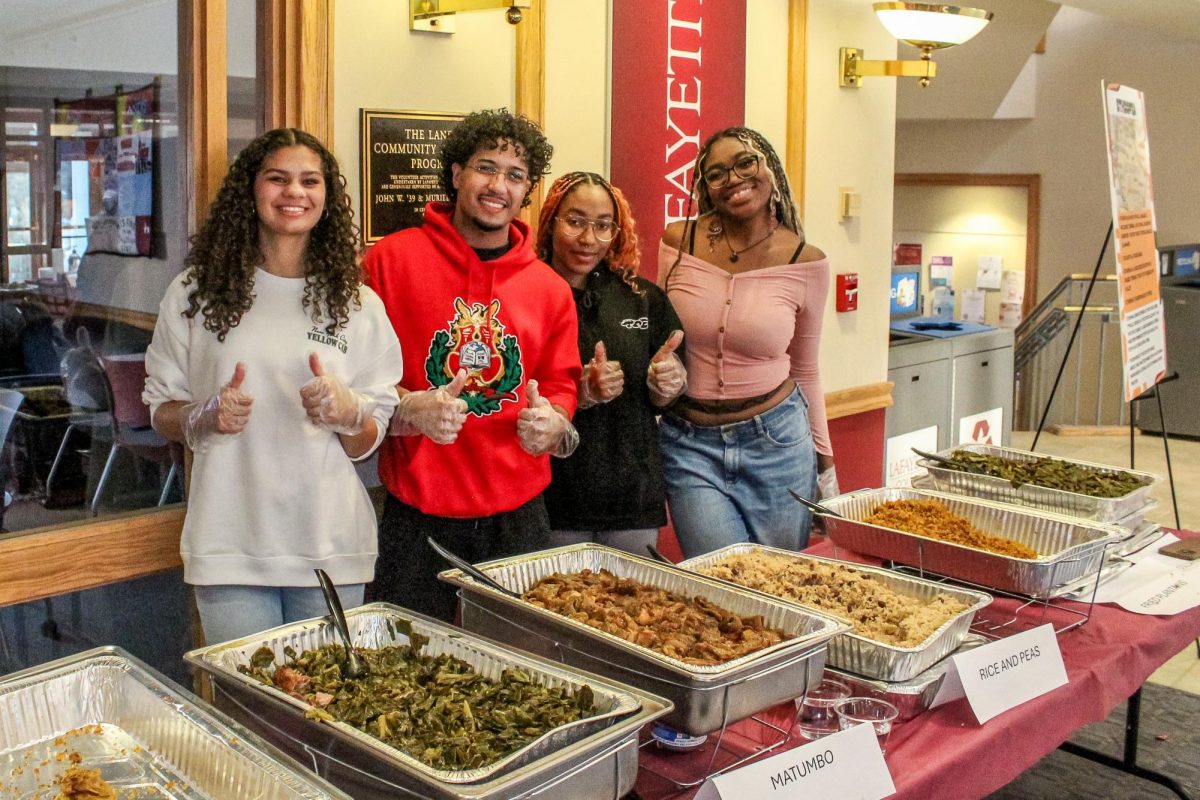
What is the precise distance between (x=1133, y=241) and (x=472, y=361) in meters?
2.71

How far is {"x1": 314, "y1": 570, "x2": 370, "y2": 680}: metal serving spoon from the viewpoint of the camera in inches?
62.9

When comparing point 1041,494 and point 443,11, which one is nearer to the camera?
point 443,11

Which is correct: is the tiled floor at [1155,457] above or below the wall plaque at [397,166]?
below

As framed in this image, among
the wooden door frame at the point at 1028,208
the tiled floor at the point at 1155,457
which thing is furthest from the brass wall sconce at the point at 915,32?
the wooden door frame at the point at 1028,208

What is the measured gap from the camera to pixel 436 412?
206 cm

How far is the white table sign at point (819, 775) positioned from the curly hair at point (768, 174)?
4.56ft

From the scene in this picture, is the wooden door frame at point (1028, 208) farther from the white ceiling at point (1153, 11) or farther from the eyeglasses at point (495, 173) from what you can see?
the eyeglasses at point (495, 173)

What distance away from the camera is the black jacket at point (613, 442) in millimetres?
2504

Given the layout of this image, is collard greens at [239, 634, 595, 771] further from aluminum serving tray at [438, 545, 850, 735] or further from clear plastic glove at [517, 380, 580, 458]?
clear plastic glove at [517, 380, 580, 458]

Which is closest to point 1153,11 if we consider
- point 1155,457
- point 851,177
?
point 1155,457

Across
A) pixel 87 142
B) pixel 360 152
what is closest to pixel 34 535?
pixel 87 142

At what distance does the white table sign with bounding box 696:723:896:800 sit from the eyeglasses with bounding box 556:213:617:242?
118 cm

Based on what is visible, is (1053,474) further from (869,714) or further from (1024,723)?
(869,714)

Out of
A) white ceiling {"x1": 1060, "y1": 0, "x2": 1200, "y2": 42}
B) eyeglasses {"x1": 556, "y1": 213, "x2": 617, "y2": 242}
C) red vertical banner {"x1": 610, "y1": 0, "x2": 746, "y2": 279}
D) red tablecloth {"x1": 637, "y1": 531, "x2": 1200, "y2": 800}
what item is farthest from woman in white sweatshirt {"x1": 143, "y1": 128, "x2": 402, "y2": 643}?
white ceiling {"x1": 1060, "y1": 0, "x2": 1200, "y2": 42}
